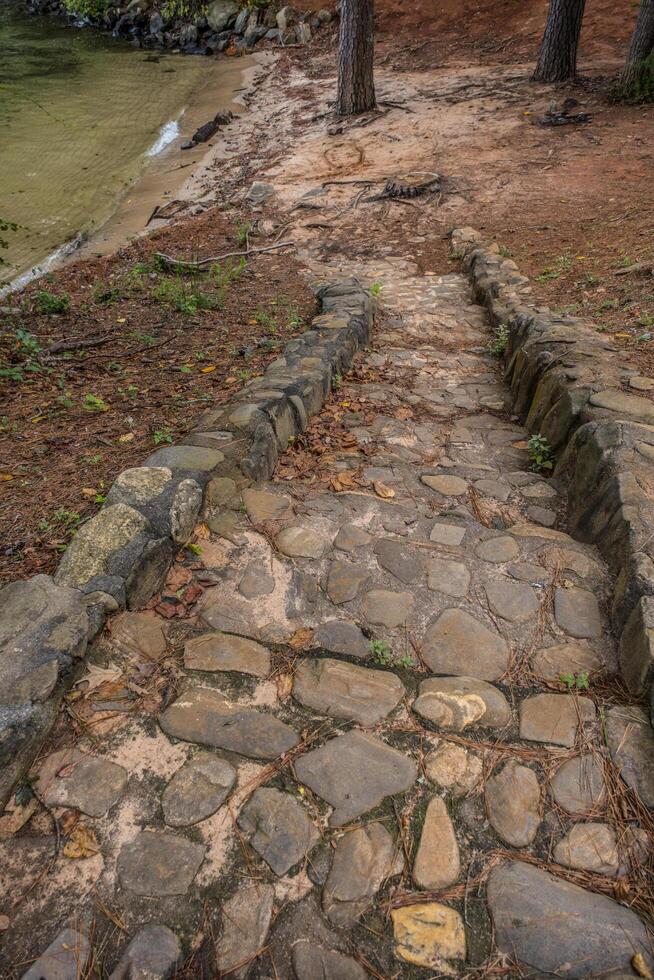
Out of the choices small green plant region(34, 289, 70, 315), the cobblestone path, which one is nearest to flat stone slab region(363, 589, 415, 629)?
the cobblestone path

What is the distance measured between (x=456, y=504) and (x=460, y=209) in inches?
234

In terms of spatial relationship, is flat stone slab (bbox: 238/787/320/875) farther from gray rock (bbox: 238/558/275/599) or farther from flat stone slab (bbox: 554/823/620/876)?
gray rock (bbox: 238/558/275/599)

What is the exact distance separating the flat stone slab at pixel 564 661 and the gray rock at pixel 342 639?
591 millimetres

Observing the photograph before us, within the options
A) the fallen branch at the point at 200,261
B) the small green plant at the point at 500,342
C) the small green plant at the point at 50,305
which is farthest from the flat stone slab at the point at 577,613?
the fallen branch at the point at 200,261

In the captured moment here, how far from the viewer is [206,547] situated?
2406 mm

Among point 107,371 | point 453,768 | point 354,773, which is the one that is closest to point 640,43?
point 107,371

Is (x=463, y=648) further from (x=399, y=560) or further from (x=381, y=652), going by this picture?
(x=399, y=560)

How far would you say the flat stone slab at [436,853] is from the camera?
140 cm

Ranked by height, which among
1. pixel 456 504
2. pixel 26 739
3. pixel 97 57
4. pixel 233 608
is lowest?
pixel 456 504

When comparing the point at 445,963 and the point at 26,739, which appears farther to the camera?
the point at 26,739

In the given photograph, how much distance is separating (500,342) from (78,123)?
12.5 m

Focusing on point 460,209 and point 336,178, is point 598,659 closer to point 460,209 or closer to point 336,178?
point 460,209

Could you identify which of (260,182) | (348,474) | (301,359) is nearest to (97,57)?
(260,182)

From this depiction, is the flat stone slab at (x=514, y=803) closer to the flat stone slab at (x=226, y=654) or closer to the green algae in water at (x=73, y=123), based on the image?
the flat stone slab at (x=226, y=654)
